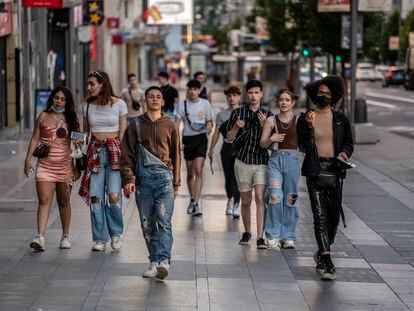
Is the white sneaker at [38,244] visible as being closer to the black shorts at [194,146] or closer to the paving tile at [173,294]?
the paving tile at [173,294]

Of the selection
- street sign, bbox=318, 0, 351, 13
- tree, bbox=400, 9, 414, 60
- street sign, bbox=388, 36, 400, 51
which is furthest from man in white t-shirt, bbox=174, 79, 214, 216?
street sign, bbox=388, 36, 400, 51

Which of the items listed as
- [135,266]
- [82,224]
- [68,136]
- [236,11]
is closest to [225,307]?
[135,266]

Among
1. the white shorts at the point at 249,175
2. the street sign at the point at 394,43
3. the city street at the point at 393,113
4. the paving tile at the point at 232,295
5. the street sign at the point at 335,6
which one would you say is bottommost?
the city street at the point at 393,113

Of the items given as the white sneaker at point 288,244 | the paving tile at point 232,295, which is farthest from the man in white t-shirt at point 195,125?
the paving tile at point 232,295

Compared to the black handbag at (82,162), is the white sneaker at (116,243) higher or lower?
lower

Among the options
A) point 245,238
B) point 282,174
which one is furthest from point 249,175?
point 245,238

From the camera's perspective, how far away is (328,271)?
9969 millimetres

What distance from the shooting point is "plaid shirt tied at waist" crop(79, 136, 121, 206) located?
11273 millimetres

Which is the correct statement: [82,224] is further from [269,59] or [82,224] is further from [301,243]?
Answer: [269,59]

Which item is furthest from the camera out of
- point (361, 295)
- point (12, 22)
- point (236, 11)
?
point (236, 11)

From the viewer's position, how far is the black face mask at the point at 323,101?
10211 millimetres

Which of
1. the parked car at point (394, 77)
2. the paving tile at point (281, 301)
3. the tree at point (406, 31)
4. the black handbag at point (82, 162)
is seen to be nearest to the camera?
the paving tile at point (281, 301)

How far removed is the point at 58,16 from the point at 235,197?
86.0ft

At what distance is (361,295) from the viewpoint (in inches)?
367
